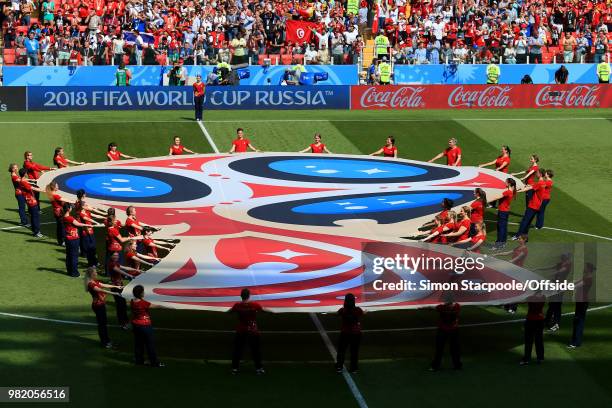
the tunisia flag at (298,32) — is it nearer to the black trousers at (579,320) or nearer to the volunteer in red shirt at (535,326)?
the black trousers at (579,320)

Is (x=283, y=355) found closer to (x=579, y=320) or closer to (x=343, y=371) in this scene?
(x=343, y=371)

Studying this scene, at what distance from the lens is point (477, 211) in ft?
97.6

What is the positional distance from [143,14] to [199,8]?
127 inches

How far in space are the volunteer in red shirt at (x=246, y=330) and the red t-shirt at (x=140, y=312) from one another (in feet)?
5.31

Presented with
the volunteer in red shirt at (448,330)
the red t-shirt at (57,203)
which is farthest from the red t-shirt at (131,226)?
the volunteer in red shirt at (448,330)

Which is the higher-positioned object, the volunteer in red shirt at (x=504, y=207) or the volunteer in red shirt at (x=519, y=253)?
the volunteer in red shirt at (x=519, y=253)

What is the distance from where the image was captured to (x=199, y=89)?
158 feet

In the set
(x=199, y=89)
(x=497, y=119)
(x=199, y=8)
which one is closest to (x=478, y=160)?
(x=497, y=119)

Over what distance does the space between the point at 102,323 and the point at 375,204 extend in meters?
9.95

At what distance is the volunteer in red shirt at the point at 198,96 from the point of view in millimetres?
47938

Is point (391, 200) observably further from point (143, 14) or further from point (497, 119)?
point (143, 14)

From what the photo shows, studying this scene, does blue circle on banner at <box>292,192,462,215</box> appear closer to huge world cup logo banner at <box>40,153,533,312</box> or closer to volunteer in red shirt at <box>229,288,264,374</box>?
huge world cup logo banner at <box>40,153,533,312</box>

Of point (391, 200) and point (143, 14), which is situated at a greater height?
point (143, 14)

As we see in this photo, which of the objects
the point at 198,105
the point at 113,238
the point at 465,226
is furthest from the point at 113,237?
the point at 198,105
